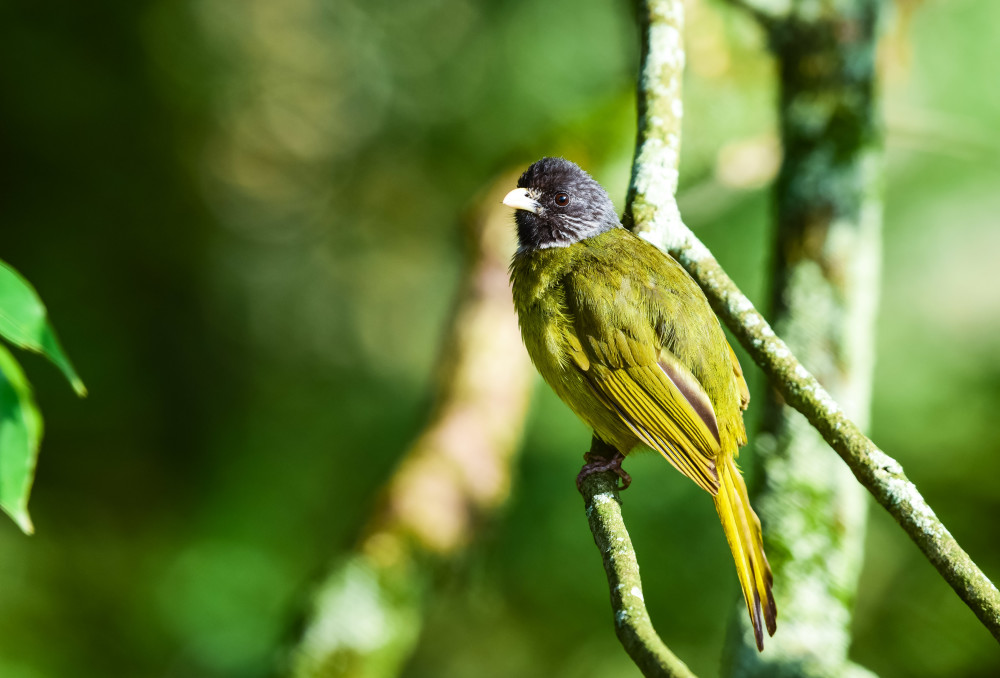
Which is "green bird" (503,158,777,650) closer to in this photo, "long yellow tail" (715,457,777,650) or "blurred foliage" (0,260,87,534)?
"long yellow tail" (715,457,777,650)

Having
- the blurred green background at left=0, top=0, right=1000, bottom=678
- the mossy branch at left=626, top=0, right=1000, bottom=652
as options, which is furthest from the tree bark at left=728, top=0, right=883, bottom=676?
the blurred green background at left=0, top=0, right=1000, bottom=678

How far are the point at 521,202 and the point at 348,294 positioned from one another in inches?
202

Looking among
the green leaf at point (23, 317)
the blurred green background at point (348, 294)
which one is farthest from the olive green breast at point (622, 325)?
the blurred green background at point (348, 294)

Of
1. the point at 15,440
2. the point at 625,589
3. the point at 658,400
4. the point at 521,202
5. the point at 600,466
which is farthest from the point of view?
the point at 521,202

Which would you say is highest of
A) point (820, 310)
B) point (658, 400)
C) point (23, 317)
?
point (820, 310)

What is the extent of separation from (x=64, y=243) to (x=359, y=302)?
7.78ft

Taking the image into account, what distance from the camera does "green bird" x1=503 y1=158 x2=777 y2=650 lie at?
8.04ft

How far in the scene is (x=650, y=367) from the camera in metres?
2.54

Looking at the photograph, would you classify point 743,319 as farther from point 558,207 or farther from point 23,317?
point 23,317

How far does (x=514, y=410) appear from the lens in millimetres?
4238

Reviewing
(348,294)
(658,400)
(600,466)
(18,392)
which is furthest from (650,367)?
(348,294)

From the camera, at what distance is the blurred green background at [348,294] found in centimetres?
552

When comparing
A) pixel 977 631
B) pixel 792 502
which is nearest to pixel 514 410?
pixel 792 502

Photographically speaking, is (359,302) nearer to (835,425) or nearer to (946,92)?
(946,92)
